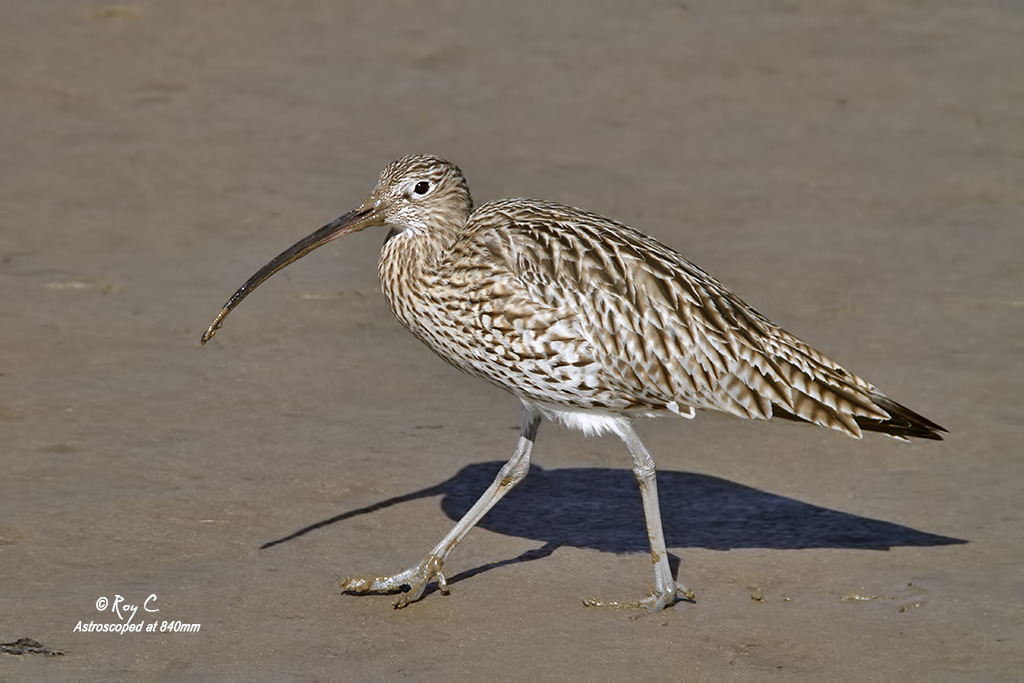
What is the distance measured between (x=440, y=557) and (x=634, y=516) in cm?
143

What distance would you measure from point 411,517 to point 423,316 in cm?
128

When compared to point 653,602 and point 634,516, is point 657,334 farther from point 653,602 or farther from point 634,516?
point 634,516

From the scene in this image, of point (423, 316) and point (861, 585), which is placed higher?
point (423, 316)

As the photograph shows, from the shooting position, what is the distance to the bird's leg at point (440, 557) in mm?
8055

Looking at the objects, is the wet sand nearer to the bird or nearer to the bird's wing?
the bird

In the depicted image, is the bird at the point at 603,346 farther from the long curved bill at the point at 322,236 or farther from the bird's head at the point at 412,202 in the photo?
the long curved bill at the point at 322,236

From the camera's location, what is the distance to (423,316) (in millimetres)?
8281

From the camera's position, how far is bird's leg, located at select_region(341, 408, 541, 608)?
8055 mm

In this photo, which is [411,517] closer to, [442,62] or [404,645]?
[404,645]

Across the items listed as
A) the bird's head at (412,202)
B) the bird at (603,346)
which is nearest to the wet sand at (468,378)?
the bird at (603,346)

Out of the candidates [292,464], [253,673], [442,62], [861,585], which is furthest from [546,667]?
[442,62]

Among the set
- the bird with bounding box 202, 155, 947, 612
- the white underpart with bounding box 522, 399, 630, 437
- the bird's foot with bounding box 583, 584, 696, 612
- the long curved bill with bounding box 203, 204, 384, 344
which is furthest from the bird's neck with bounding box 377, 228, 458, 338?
the bird's foot with bounding box 583, 584, 696, 612

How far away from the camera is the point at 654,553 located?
26.4ft

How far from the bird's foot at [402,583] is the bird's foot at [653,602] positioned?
0.77 meters
